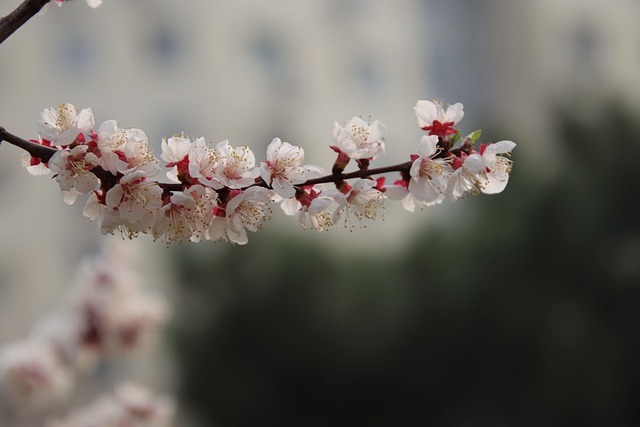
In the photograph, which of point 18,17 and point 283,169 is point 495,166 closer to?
point 283,169

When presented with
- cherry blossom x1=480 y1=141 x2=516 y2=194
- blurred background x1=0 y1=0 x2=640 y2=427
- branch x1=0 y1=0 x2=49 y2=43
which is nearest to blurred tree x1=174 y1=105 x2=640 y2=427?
blurred background x1=0 y1=0 x2=640 y2=427

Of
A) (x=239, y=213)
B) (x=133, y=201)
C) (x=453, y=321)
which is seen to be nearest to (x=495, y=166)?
(x=239, y=213)

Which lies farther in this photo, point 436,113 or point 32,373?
point 32,373

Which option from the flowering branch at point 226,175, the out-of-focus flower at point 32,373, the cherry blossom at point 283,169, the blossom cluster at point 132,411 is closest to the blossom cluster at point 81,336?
the out-of-focus flower at point 32,373

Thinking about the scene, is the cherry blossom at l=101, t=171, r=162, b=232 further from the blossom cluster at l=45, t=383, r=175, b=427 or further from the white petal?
the blossom cluster at l=45, t=383, r=175, b=427

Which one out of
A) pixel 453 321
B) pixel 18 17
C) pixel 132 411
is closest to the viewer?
pixel 18 17

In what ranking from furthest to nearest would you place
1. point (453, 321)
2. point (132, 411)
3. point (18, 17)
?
point (453, 321), point (132, 411), point (18, 17)

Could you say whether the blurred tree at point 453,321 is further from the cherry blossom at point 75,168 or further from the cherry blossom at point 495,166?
the cherry blossom at point 75,168
